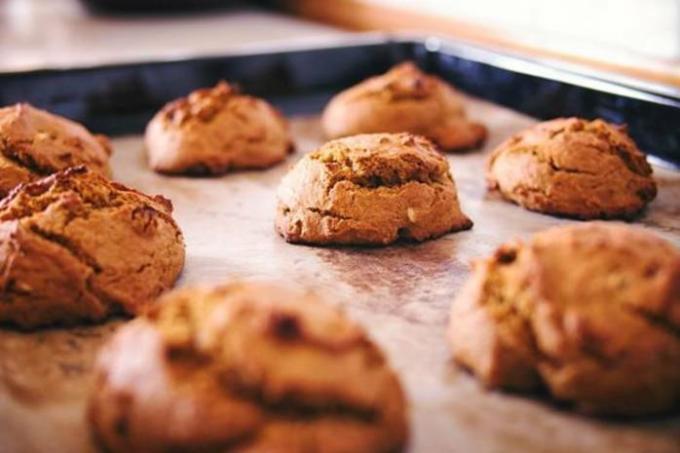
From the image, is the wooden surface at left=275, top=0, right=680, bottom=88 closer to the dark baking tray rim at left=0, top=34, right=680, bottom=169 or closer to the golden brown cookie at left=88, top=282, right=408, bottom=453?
the dark baking tray rim at left=0, top=34, right=680, bottom=169

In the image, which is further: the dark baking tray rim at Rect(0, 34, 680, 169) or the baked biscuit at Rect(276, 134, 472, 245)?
the dark baking tray rim at Rect(0, 34, 680, 169)

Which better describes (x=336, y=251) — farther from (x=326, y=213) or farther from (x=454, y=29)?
(x=454, y=29)

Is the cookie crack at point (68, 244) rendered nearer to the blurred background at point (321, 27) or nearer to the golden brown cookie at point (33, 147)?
the golden brown cookie at point (33, 147)

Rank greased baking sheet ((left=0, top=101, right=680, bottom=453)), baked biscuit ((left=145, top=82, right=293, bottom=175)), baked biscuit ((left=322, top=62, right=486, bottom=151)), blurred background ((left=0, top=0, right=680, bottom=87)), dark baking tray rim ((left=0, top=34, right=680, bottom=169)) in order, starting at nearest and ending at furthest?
greased baking sheet ((left=0, top=101, right=680, bottom=453))
dark baking tray rim ((left=0, top=34, right=680, bottom=169))
baked biscuit ((left=145, top=82, right=293, bottom=175))
baked biscuit ((left=322, top=62, right=486, bottom=151))
blurred background ((left=0, top=0, right=680, bottom=87))

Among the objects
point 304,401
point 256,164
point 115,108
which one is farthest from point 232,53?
point 304,401

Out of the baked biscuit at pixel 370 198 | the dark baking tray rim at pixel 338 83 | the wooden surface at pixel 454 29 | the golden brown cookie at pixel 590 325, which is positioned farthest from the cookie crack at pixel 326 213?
the wooden surface at pixel 454 29

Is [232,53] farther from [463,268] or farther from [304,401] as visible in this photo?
[304,401]

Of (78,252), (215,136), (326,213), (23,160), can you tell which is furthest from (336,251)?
(23,160)

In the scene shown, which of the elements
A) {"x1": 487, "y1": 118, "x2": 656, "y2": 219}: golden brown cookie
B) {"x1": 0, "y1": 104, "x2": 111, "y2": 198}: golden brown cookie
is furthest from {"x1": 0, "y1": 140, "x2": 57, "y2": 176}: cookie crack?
{"x1": 487, "y1": 118, "x2": 656, "y2": 219}: golden brown cookie
